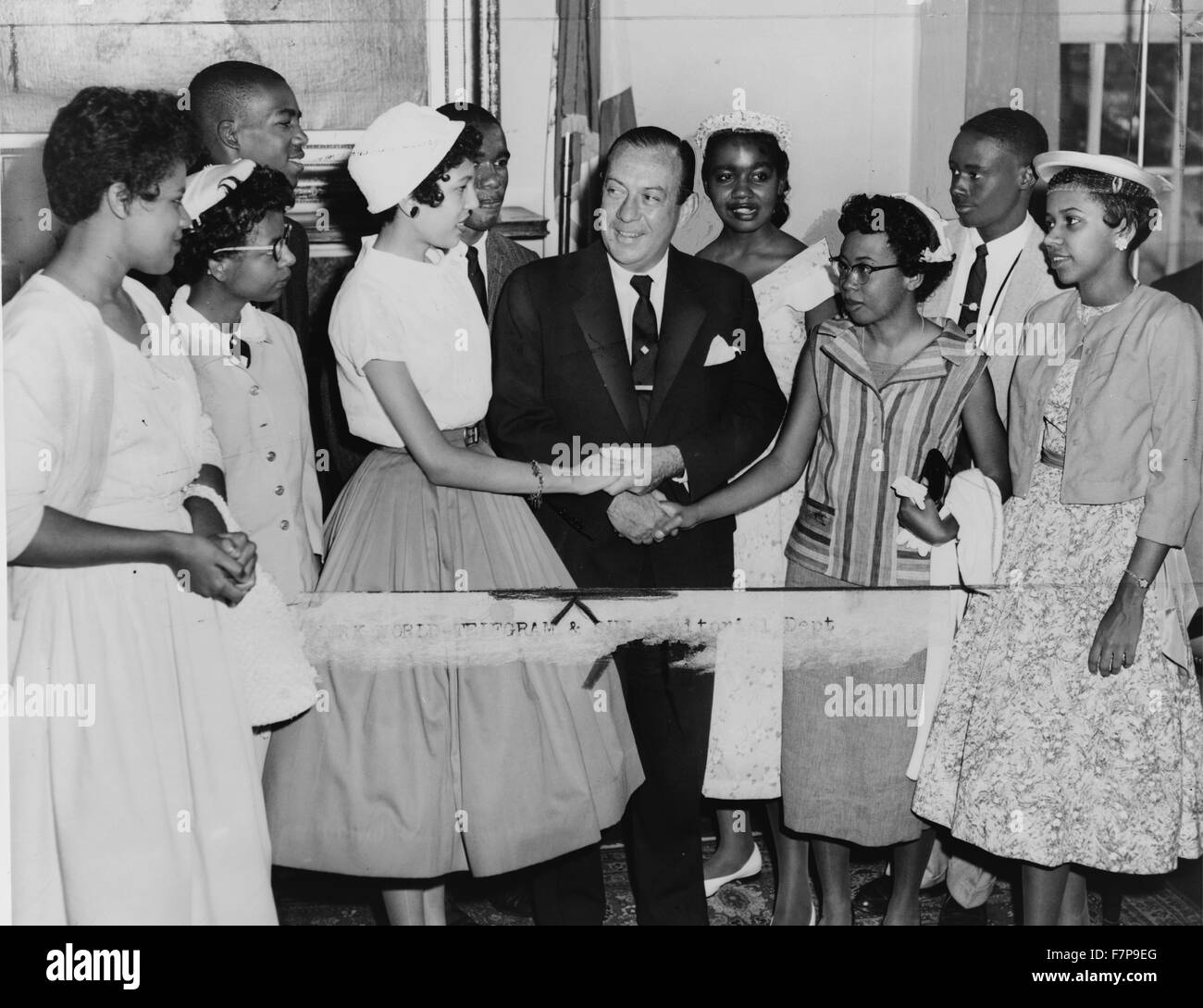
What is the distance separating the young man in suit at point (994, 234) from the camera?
158 inches

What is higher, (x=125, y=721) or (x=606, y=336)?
(x=606, y=336)

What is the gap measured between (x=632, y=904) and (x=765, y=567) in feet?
3.71

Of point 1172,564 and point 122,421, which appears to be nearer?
point 122,421

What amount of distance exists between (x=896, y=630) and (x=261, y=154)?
2.12 metres

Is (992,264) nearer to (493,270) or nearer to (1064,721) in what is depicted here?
(1064,721)

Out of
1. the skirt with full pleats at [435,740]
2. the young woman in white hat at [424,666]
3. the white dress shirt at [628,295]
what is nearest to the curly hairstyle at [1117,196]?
the white dress shirt at [628,295]

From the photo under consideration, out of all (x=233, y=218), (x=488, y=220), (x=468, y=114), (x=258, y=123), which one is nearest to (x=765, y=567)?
(x=488, y=220)

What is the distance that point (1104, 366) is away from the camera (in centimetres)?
376

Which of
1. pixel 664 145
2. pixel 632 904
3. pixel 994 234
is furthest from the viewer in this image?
pixel 632 904

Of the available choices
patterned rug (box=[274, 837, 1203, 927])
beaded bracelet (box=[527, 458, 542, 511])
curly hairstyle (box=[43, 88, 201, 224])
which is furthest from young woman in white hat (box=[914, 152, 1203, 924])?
curly hairstyle (box=[43, 88, 201, 224])

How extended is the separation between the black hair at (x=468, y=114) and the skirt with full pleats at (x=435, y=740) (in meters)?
0.87

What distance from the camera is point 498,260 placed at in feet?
13.2

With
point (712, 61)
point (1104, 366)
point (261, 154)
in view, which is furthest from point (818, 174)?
point (261, 154)
